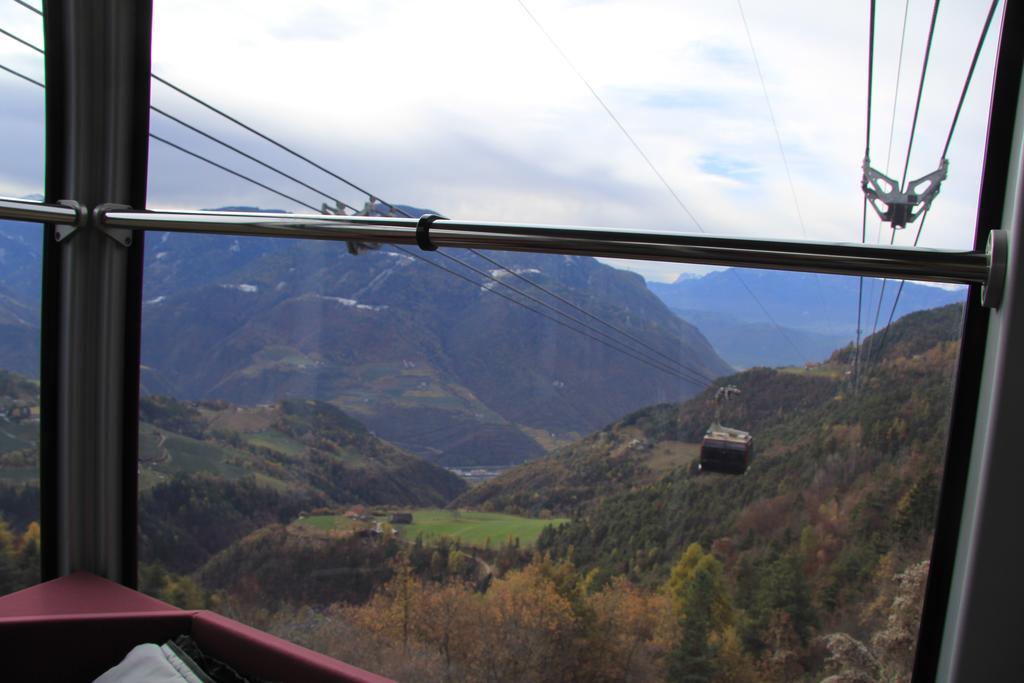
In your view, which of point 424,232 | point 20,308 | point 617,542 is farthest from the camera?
point 20,308

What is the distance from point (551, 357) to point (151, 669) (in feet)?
4.02

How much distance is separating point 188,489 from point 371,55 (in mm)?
1553

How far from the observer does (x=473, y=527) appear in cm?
216

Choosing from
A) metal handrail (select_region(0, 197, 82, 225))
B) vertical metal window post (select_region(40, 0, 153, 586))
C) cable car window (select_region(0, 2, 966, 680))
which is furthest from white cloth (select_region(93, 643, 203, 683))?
metal handrail (select_region(0, 197, 82, 225))

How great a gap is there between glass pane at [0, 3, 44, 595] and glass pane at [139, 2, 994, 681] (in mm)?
295

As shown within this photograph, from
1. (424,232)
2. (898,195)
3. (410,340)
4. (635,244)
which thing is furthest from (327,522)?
(898,195)

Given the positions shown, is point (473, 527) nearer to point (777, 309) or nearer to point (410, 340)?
point (410, 340)

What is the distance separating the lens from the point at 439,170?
2.24 meters

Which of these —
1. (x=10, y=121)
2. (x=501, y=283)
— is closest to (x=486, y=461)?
(x=501, y=283)

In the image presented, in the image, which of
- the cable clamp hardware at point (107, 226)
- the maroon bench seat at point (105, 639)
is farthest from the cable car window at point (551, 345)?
the maroon bench seat at point (105, 639)

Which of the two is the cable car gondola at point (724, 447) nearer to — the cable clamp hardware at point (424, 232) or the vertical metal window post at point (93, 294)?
the cable clamp hardware at point (424, 232)

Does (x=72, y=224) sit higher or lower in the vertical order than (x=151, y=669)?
higher

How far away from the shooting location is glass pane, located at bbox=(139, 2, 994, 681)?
5.43 feet

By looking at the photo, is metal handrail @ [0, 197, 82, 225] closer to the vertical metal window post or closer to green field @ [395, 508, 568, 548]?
the vertical metal window post
